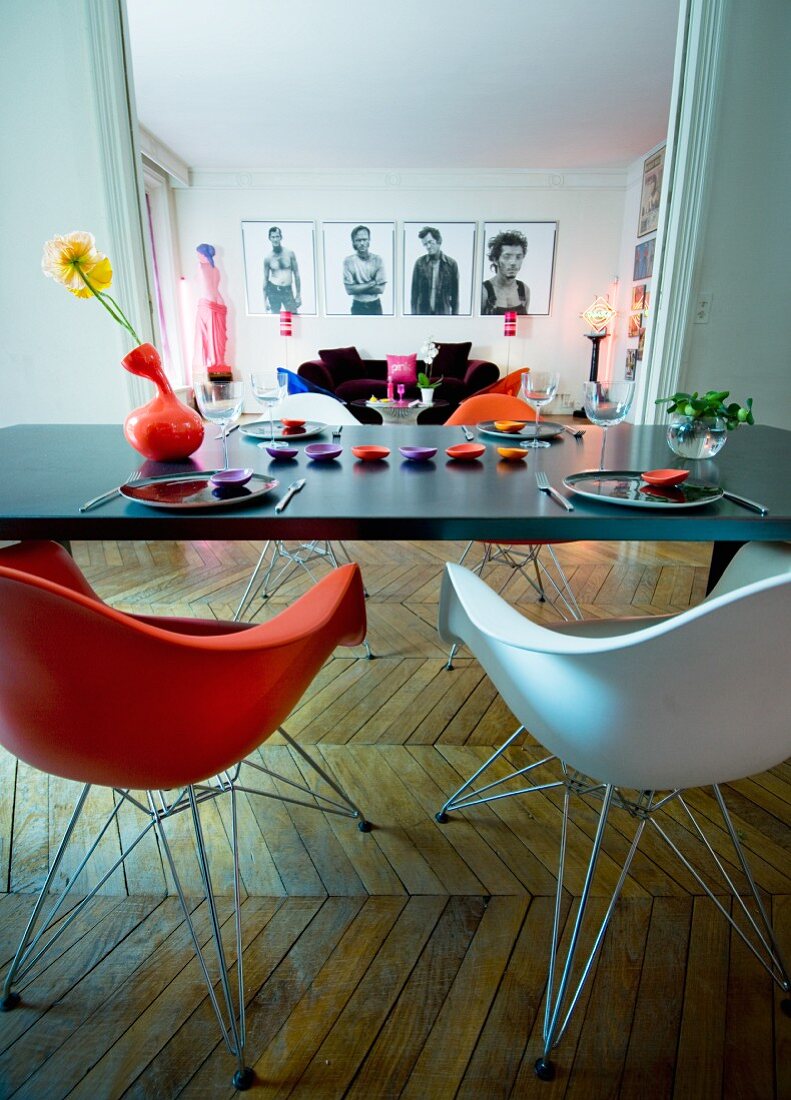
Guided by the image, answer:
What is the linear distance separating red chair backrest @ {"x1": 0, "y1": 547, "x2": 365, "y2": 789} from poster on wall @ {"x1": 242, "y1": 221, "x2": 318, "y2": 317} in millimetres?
7591

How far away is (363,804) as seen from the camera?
147cm

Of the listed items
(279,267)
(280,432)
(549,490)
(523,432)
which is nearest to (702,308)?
(523,432)

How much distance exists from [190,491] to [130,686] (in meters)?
0.54

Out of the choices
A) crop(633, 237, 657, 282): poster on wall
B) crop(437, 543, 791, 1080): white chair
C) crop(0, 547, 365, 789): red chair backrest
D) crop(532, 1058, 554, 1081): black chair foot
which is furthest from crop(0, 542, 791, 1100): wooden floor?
crop(633, 237, 657, 282): poster on wall

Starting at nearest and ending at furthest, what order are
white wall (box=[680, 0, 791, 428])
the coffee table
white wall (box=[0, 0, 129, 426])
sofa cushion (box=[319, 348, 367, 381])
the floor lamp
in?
white wall (box=[0, 0, 129, 426]) < white wall (box=[680, 0, 791, 428]) < the coffee table < sofa cushion (box=[319, 348, 367, 381]) < the floor lamp

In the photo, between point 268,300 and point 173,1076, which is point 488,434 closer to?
point 173,1076

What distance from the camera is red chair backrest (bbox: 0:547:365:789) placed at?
2.14 ft

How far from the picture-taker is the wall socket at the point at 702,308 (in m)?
3.24

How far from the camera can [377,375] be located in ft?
24.4

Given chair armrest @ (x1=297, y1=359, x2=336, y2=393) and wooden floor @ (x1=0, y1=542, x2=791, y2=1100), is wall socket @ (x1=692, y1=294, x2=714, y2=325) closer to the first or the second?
wooden floor @ (x1=0, y1=542, x2=791, y2=1100)

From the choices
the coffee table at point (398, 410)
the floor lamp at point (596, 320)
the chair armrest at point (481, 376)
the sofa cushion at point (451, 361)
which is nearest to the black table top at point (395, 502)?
the coffee table at point (398, 410)

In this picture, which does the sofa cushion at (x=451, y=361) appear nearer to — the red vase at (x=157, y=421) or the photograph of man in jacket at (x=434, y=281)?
the photograph of man in jacket at (x=434, y=281)

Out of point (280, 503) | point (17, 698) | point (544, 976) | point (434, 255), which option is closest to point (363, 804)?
point (544, 976)

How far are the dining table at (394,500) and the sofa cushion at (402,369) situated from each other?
5541mm
